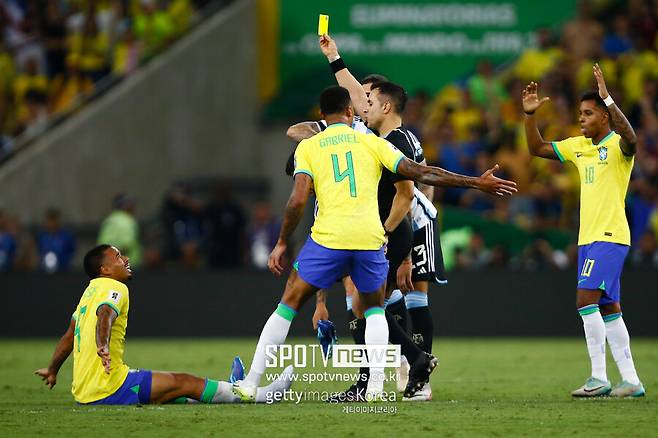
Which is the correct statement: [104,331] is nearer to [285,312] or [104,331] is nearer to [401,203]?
[285,312]

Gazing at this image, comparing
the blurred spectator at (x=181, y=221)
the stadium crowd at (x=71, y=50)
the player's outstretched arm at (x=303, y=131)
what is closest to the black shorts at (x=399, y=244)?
the player's outstretched arm at (x=303, y=131)

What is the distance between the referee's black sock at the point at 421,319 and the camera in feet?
36.7

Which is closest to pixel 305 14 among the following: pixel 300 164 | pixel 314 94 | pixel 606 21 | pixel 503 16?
pixel 314 94

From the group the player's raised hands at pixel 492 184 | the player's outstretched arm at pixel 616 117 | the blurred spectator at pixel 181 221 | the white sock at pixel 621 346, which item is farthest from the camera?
the blurred spectator at pixel 181 221

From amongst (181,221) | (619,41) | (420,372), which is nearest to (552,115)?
(619,41)

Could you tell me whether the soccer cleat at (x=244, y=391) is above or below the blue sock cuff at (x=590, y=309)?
below

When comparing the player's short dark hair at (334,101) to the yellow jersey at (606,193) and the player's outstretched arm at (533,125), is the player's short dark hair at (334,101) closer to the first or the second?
the player's outstretched arm at (533,125)

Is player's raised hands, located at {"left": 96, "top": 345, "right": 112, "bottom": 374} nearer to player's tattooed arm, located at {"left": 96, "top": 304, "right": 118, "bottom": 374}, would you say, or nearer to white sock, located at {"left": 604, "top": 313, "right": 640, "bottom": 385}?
player's tattooed arm, located at {"left": 96, "top": 304, "right": 118, "bottom": 374}

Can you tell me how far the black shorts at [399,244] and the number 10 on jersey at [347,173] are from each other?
95 cm

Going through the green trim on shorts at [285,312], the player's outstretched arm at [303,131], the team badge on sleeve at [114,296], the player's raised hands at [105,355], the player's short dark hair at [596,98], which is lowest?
the player's raised hands at [105,355]

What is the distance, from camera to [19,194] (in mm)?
23156

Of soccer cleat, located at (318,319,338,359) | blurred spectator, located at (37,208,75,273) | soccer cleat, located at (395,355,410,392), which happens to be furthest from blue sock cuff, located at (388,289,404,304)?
blurred spectator, located at (37,208,75,273)

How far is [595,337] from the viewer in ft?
35.6

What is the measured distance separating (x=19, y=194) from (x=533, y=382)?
42.6 feet
